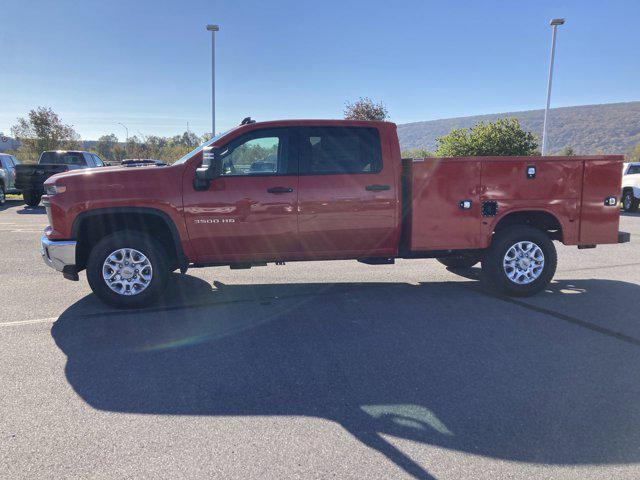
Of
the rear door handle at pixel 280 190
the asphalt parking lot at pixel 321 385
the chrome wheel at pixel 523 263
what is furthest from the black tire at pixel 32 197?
the chrome wheel at pixel 523 263

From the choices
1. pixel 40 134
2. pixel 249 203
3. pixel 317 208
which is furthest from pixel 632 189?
pixel 40 134

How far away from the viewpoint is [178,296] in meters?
6.05

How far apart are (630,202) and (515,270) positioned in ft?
55.4

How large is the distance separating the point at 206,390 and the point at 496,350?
98.3 inches

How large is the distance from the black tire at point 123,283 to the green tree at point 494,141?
66.5ft

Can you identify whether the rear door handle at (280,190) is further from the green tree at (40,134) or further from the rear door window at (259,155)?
the green tree at (40,134)

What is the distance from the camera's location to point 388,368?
12.6 ft

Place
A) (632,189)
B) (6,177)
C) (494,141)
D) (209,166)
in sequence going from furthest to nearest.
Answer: (494,141) → (632,189) → (6,177) → (209,166)

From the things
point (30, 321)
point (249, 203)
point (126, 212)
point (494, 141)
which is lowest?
point (30, 321)

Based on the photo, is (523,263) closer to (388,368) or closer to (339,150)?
(339,150)

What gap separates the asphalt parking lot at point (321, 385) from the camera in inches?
106

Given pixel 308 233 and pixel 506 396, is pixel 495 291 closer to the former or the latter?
pixel 308 233

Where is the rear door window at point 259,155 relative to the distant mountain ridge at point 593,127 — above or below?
below

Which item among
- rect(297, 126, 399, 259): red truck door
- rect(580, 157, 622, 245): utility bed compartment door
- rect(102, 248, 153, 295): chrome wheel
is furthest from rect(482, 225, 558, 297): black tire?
rect(102, 248, 153, 295): chrome wheel
